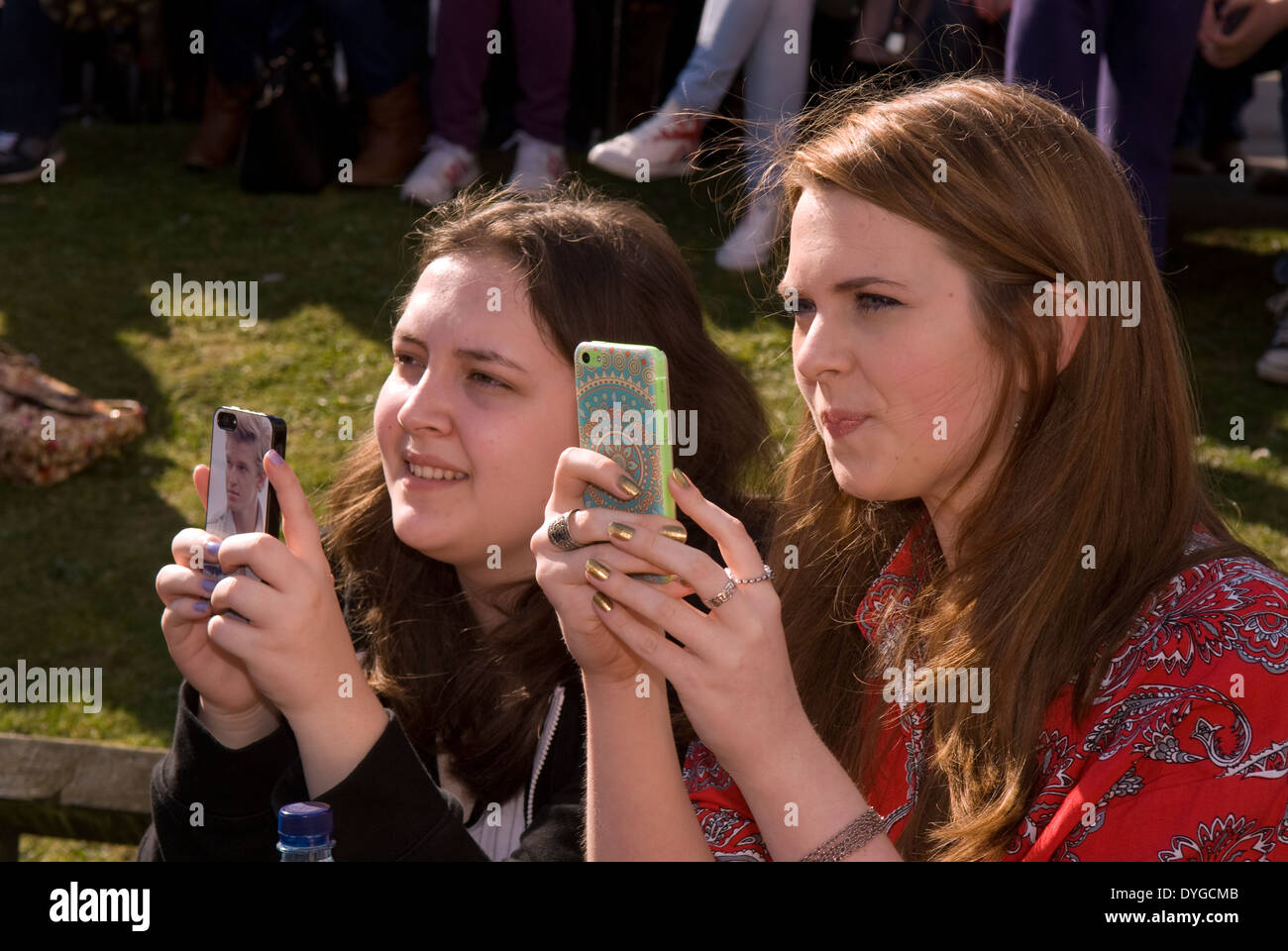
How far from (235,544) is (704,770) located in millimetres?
792

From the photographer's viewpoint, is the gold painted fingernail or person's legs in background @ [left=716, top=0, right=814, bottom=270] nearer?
the gold painted fingernail

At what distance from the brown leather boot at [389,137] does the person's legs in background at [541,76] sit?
68 centimetres

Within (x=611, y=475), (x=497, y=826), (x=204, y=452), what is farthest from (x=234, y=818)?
(x=204, y=452)

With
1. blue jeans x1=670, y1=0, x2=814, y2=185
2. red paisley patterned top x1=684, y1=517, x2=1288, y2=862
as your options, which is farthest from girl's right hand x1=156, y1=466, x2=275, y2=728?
blue jeans x1=670, y1=0, x2=814, y2=185

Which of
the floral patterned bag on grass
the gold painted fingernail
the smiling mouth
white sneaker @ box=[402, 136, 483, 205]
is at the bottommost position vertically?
the gold painted fingernail

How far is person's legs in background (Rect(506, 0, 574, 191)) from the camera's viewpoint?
19.0 feet

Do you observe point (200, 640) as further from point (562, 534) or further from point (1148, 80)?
point (1148, 80)

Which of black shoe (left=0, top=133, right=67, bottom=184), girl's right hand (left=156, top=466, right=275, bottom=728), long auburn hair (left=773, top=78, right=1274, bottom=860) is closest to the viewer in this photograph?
long auburn hair (left=773, top=78, right=1274, bottom=860)

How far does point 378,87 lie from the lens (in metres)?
6.25

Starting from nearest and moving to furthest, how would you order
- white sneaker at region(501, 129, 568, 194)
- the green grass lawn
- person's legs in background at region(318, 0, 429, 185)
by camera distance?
the green grass lawn, white sneaker at region(501, 129, 568, 194), person's legs in background at region(318, 0, 429, 185)

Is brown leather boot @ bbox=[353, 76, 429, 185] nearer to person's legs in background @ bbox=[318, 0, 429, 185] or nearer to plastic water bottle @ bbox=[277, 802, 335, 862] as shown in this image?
person's legs in background @ bbox=[318, 0, 429, 185]

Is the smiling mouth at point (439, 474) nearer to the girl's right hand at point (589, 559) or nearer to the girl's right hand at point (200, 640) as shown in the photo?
the girl's right hand at point (200, 640)

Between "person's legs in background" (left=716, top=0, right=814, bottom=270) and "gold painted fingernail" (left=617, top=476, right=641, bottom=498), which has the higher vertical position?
"person's legs in background" (left=716, top=0, right=814, bottom=270)
